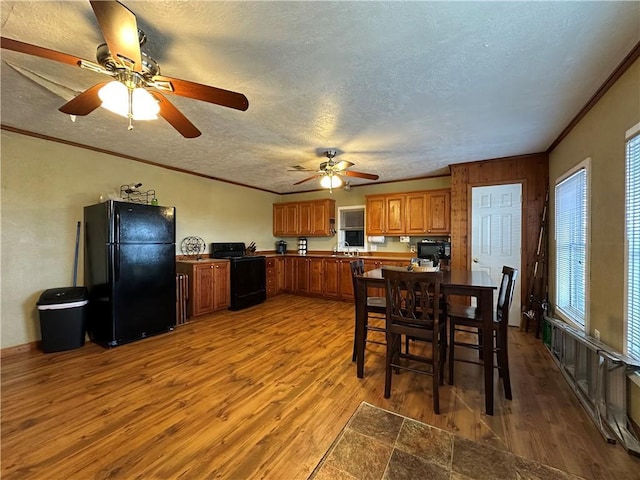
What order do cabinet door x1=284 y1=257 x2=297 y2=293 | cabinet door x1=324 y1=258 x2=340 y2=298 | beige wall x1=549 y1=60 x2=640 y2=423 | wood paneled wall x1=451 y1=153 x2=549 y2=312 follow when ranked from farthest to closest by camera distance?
cabinet door x1=284 y1=257 x2=297 y2=293 → cabinet door x1=324 y1=258 x2=340 y2=298 → wood paneled wall x1=451 y1=153 x2=549 y2=312 → beige wall x1=549 y1=60 x2=640 y2=423

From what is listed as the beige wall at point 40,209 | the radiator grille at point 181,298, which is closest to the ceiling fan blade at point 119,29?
the beige wall at point 40,209

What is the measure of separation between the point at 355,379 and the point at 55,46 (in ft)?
10.8

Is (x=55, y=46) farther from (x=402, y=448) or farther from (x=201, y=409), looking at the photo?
(x=402, y=448)

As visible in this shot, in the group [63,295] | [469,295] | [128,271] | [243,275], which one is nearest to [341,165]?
[469,295]

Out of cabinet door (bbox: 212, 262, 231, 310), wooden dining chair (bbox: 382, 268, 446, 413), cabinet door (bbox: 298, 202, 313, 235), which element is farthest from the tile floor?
cabinet door (bbox: 298, 202, 313, 235)

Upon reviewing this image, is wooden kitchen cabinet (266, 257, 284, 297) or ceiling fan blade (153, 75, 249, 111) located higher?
ceiling fan blade (153, 75, 249, 111)

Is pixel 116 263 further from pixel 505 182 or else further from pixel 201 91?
pixel 505 182

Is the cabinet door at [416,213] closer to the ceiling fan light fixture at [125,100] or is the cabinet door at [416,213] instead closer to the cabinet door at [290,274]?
the cabinet door at [290,274]

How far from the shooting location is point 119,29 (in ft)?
4.07

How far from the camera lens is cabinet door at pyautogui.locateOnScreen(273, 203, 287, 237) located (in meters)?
6.64

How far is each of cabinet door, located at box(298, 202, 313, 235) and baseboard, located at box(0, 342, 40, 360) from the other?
4.57 m

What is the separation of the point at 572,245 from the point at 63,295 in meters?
5.63

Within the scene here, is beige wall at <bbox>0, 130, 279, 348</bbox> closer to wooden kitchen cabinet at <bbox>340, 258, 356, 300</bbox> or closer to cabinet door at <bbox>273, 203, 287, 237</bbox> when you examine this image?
cabinet door at <bbox>273, 203, 287, 237</bbox>

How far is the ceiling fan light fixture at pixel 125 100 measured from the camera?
1718 millimetres
